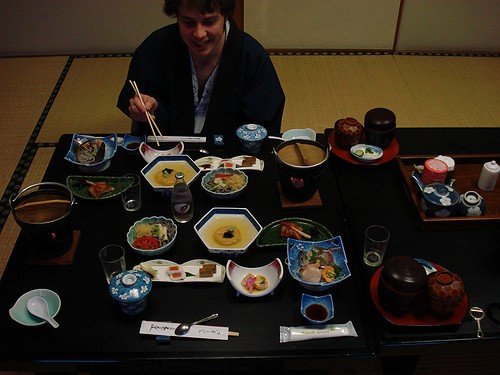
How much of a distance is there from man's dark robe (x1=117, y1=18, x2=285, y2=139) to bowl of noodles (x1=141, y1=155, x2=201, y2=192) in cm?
42

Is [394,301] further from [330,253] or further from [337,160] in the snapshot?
[337,160]

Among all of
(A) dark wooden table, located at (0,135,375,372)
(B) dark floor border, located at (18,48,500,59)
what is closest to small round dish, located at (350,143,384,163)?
(A) dark wooden table, located at (0,135,375,372)

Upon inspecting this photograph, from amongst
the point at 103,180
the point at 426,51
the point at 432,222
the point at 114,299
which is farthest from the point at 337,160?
the point at 426,51

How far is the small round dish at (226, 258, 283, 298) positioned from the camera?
1767mm

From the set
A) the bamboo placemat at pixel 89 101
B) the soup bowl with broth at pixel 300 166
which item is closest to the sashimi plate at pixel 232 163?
Result: the soup bowl with broth at pixel 300 166

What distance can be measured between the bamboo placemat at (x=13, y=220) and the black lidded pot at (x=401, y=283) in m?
2.11

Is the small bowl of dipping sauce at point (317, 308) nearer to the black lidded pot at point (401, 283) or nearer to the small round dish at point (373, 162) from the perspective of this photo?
the black lidded pot at point (401, 283)

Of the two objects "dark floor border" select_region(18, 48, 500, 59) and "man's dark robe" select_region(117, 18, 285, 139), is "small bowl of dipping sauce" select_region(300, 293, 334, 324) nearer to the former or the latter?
"man's dark robe" select_region(117, 18, 285, 139)

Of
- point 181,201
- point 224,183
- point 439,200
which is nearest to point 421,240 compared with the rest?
point 439,200

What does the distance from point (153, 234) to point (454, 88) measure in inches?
130

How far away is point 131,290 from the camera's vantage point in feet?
5.53

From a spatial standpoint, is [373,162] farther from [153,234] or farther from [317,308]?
[153,234]

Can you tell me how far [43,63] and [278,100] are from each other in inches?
112

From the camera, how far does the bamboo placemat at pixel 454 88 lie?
401 centimetres
